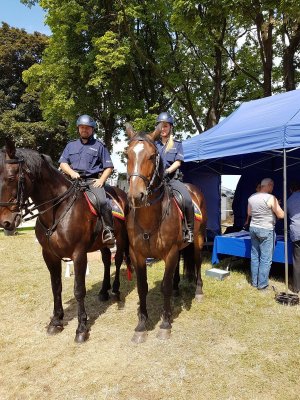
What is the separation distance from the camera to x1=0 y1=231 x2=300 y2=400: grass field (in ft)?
11.0

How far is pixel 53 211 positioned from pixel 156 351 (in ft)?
7.25

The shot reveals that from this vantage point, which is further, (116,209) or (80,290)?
(116,209)

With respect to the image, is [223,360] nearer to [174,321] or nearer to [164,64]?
[174,321]

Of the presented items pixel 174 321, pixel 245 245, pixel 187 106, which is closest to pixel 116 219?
pixel 174 321

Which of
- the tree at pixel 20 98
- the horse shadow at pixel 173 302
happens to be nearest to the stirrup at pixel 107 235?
the horse shadow at pixel 173 302

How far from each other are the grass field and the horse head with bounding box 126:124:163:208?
1.88m

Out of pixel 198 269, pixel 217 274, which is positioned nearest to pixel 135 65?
pixel 217 274

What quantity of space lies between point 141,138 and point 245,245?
177 inches

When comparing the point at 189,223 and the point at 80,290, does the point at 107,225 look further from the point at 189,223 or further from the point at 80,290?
the point at 189,223

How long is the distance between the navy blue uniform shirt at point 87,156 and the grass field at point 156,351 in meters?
2.36

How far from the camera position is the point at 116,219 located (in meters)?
5.68

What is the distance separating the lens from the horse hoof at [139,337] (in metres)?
4.33

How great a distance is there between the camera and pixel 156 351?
13.5ft

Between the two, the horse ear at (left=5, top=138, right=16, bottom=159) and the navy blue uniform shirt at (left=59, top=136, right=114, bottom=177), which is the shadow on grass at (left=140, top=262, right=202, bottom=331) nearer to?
the navy blue uniform shirt at (left=59, top=136, right=114, bottom=177)
